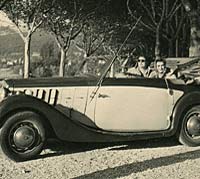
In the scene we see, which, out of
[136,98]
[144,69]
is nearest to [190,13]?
[144,69]

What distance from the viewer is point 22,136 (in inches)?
278

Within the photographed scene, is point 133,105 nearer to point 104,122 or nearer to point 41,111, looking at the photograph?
point 104,122

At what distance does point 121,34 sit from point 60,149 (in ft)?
117

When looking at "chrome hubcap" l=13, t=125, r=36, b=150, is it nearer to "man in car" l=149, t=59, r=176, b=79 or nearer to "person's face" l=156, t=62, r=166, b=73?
"man in car" l=149, t=59, r=176, b=79

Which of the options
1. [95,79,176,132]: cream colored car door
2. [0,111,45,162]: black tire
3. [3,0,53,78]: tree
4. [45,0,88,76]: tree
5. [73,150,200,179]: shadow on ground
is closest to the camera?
[73,150,200,179]: shadow on ground

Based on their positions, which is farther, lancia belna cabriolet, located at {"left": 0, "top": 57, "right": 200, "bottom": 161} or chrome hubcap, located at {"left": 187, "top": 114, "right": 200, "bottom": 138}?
chrome hubcap, located at {"left": 187, "top": 114, "right": 200, "bottom": 138}

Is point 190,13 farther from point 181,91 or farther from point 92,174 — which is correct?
point 92,174

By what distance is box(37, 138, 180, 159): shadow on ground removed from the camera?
7949 mm

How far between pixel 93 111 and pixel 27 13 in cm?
2205

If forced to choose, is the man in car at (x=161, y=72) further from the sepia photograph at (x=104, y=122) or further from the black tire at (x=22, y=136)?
the black tire at (x=22, y=136)

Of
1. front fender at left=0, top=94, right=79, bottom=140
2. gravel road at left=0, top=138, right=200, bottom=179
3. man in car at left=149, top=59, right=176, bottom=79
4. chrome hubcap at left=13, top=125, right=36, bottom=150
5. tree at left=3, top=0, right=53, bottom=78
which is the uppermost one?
tree at left=3, top=0, right=53, bottom=78

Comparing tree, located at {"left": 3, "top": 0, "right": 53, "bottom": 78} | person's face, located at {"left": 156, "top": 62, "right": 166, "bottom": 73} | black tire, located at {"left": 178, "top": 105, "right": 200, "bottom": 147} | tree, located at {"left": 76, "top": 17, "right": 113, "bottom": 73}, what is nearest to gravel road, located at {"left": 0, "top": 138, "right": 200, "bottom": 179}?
black tire, located at {"left": 178, "top": 105, "right": 200, "bottom": 147}

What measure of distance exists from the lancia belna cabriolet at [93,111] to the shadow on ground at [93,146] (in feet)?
1.53

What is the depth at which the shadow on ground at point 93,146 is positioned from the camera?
7.95m
